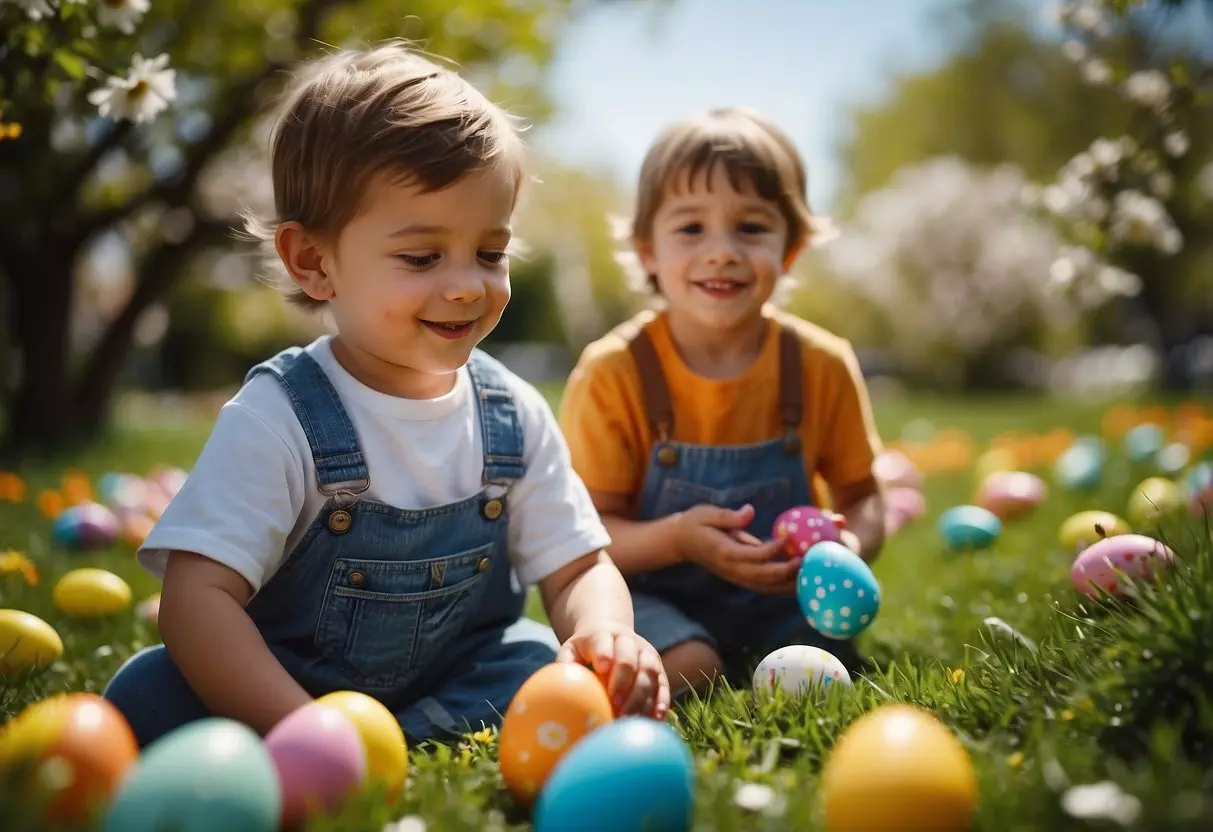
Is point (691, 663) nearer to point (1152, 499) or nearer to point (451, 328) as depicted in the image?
point (451, 328)

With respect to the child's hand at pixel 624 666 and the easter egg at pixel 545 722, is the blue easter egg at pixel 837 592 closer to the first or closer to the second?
the child's hand at pixel 624 666

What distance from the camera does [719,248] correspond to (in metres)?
3.05

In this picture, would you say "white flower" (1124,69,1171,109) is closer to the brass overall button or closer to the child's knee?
the child's knee

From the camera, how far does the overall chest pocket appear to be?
89.6 inches

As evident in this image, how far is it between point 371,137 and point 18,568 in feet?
7.31

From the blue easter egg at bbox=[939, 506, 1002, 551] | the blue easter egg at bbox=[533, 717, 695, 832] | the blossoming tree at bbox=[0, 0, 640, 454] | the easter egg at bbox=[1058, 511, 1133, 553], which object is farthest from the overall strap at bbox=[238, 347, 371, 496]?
the blossoming tree at bbox=[0, 0, 640, 454]

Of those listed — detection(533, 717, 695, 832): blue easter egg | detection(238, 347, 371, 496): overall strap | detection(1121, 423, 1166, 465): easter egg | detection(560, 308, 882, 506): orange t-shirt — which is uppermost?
detection(1121, 423, 1166, 465): easter egg

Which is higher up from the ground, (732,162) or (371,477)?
(732,162)

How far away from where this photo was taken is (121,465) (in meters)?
7.04

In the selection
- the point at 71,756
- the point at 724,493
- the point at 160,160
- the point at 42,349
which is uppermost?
the point at 160,160

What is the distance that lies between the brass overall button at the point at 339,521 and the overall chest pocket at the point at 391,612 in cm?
7

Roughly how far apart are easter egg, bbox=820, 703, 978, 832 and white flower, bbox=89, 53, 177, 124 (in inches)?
99.0

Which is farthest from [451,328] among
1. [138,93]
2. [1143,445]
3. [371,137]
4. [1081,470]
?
[1143,445]

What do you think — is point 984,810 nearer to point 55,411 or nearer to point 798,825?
point 798,825
